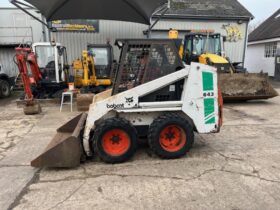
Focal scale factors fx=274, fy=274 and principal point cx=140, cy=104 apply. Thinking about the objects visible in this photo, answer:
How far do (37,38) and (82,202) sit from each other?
12.7 metres

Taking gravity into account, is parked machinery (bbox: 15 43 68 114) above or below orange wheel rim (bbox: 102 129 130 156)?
above

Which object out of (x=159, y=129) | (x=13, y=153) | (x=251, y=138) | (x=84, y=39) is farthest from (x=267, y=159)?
(x=84, y=39)

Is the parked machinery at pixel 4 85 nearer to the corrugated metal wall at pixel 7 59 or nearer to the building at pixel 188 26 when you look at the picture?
the corrugated metal wall at pixel 7 59

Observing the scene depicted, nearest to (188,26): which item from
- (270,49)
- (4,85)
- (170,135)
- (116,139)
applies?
(270,49)

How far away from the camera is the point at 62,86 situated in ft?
35.0

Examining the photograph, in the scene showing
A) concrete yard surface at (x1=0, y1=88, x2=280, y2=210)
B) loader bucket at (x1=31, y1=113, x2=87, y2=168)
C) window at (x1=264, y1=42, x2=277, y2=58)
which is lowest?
concrete yard surface at (x1=0, y1=88, x2=280, y2=210)

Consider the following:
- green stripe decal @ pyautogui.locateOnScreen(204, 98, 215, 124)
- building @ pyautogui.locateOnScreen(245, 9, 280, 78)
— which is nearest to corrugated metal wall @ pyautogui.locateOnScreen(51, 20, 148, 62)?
building @ pyautogui.locateOnScreen(245, 9, 280, 78)

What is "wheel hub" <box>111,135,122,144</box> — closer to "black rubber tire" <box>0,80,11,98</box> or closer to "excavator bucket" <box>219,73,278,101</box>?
"excavator bucket" <box>219,73,278,101</box>

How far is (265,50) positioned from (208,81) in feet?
60.0

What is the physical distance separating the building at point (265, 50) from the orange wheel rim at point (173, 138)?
16250 millimetres

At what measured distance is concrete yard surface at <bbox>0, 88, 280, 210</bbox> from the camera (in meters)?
3.23

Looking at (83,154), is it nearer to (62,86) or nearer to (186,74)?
(186,74)

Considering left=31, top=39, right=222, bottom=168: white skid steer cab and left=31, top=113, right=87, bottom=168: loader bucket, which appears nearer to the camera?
left=31, top=113, right=87, bottom=168: loader bucket

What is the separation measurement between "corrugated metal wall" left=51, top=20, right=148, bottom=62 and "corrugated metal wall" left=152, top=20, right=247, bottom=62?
4.35 ft
